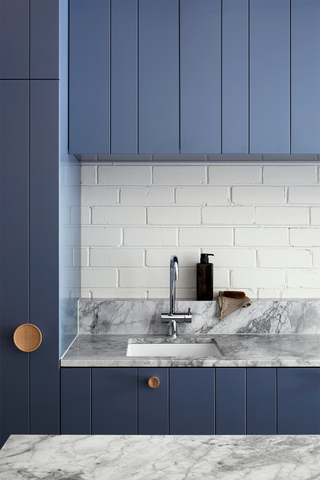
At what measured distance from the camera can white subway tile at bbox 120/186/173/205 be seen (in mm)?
2107

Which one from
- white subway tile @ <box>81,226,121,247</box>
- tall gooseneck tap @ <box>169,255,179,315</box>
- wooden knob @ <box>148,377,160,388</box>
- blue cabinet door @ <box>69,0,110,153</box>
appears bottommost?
wooden knob @ <box>148,377,160,388</box>

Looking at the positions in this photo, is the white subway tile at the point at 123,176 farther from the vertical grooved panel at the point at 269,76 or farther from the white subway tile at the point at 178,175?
the vertical grooved panel at the point at 269,76

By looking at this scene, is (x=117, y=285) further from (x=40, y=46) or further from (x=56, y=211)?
(x=40, y=46)

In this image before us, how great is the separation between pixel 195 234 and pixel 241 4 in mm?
1139

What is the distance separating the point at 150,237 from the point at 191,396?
0.88m

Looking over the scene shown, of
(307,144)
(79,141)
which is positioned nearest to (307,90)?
(307,144)

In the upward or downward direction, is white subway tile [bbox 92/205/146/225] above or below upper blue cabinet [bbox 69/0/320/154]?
below

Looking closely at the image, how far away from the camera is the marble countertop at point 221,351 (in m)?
1.54

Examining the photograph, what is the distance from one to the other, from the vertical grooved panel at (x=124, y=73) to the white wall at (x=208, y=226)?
0.35 meters

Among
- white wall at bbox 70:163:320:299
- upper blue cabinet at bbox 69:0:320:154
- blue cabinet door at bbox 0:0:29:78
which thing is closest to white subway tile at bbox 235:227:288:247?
white wall at bbox 70:163:320:299

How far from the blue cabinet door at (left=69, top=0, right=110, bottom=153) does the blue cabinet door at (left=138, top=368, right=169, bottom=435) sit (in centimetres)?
101

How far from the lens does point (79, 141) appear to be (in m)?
1.76

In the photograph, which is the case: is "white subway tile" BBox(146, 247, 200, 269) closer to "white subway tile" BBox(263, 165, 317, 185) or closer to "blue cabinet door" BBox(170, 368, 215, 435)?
"white subway tile" BBox(263, 165, 317, 185)

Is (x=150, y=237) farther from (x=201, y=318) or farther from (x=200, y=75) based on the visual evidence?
(x=200, y=75)
